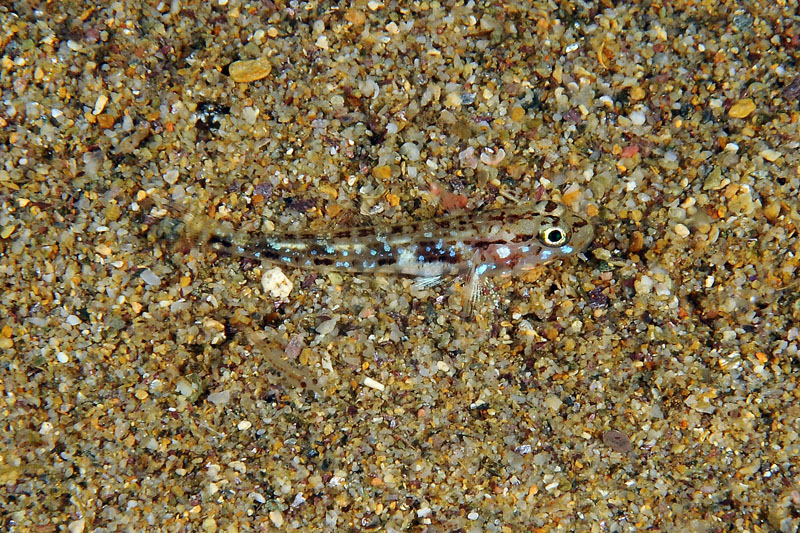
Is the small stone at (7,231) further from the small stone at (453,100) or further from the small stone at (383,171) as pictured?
the small stone at (453,100)

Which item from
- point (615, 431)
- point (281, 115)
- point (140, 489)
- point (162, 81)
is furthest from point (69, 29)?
point (615, 431)

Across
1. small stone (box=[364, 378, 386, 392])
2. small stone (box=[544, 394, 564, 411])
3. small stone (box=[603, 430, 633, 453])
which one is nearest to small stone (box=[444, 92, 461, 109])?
small stone (box=[364, 378, 386, 392])

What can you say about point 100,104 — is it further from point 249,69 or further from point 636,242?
point 636,242

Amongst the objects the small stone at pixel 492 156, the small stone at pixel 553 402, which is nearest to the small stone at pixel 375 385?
the small stone at pixel 553 402

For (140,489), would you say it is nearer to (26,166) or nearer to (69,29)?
(26,166)

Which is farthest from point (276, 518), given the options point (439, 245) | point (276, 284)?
point (439, 245)

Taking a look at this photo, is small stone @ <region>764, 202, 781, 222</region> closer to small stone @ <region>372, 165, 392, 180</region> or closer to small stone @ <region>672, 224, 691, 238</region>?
small stone @ <region>672, 224, 691, 238</region>
